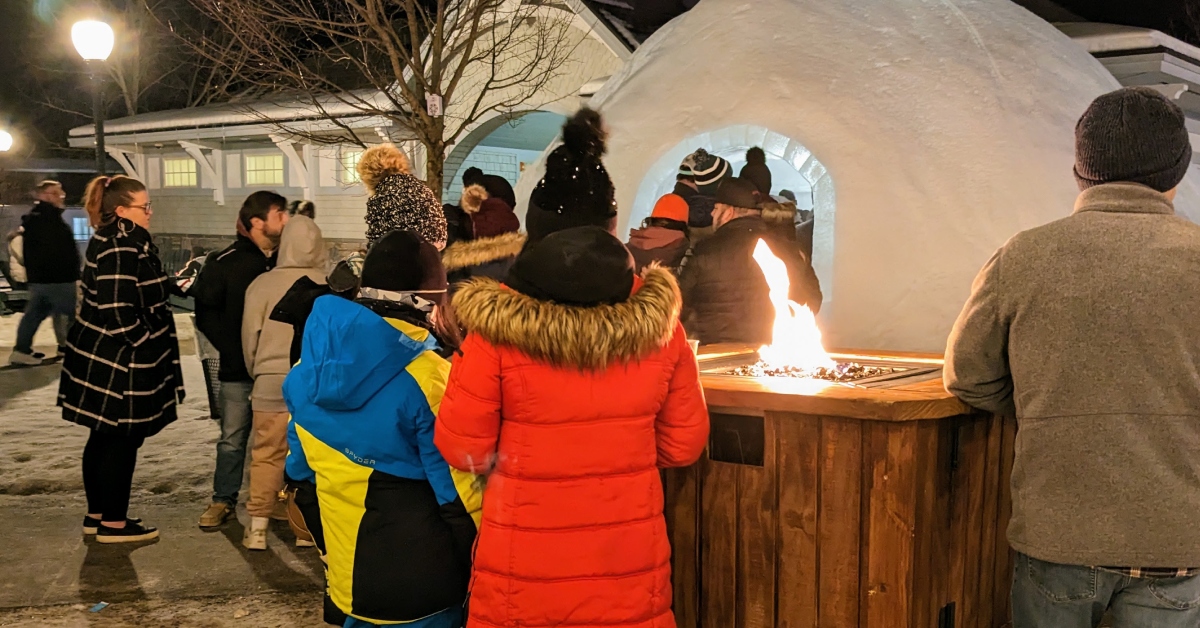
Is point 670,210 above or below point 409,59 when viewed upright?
below

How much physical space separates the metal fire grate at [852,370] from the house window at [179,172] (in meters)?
18.8

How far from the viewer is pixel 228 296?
5012 millimetres

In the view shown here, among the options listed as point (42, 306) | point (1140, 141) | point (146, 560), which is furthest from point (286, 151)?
point (1140, 141)

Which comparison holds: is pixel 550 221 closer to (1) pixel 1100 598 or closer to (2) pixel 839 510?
(2) pixel 839 510

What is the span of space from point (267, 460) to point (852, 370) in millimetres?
3054

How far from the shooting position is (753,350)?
4.69 m

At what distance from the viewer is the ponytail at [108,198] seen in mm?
4738

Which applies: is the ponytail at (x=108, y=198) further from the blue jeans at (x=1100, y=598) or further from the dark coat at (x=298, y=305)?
the blue jeans at (x=1100, y=598)

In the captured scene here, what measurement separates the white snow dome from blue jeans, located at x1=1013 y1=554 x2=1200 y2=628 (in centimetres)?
351

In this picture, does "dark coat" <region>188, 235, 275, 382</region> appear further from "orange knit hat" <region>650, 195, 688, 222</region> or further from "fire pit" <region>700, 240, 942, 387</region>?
"fire pit" <region>700, 240, 942, 387</region>

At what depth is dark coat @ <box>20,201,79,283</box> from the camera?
9477 millimetres

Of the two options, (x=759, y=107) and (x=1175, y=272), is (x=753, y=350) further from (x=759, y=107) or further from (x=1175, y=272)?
(x=1175, y=272)

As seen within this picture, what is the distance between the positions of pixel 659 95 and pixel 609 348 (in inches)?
175

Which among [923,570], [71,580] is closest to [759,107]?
[923,570]
